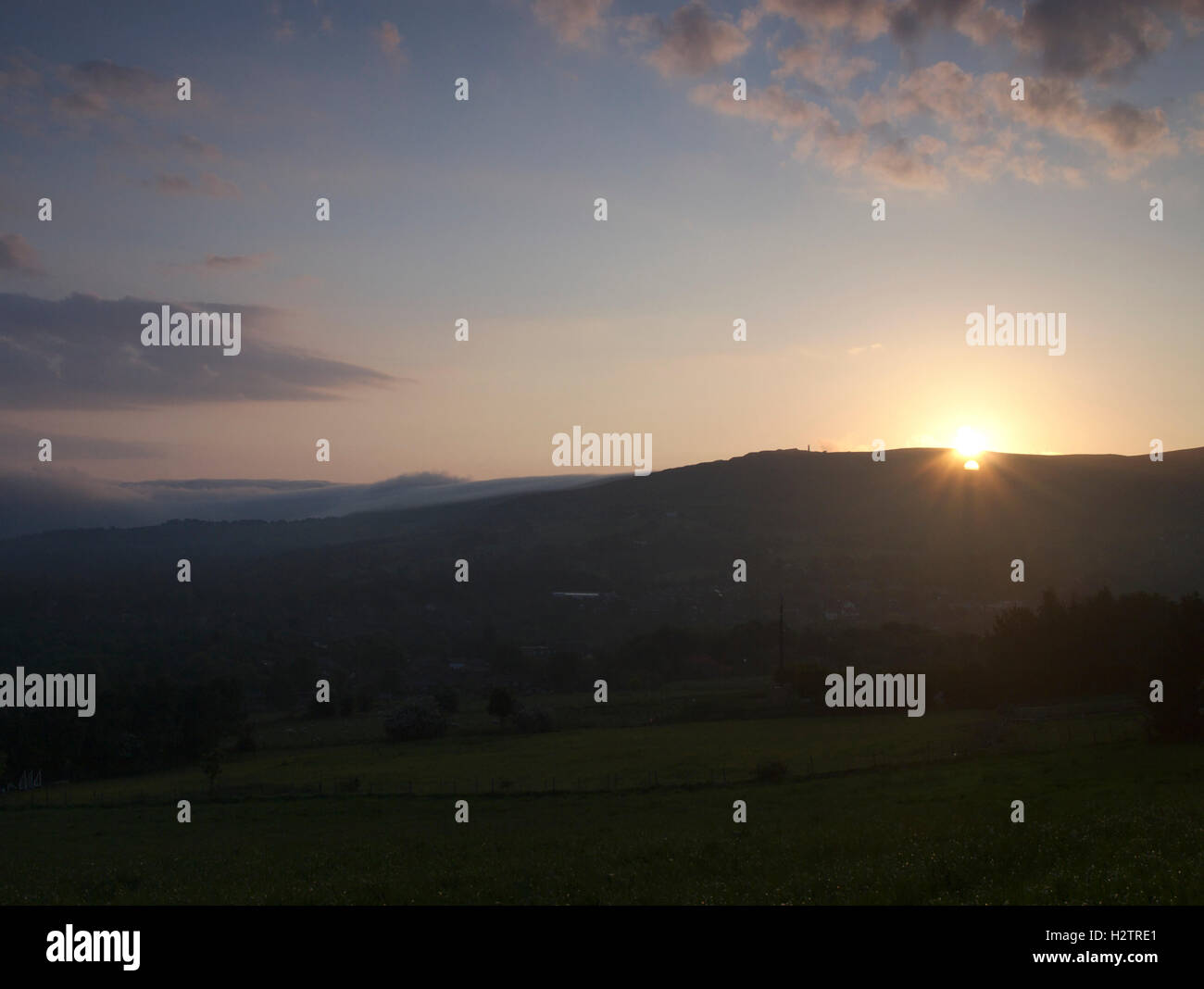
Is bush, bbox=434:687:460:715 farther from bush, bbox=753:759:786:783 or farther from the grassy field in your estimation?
bush, bbox=753:759:786:783

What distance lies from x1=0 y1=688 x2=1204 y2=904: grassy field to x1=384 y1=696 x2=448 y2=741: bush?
7306mm

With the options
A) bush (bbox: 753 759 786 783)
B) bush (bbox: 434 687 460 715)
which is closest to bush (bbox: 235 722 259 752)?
bush (bbox: 434 687 460 715)

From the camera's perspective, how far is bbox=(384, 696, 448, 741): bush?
85188 millimetres

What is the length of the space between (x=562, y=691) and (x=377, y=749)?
4702cm

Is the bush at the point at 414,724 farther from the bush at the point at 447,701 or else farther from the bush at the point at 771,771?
the bush at the point at 771,771

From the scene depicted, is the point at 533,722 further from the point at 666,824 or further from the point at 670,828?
the point at 670,828

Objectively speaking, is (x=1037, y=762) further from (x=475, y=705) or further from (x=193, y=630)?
(x=193, y=630)

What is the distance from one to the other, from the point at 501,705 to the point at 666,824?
5283cm

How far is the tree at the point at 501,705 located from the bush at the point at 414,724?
19.7 ft

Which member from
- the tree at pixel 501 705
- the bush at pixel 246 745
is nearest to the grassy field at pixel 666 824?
the bush at pixel 246 745

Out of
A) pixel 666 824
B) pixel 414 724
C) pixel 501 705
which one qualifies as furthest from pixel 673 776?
pixel 501 705

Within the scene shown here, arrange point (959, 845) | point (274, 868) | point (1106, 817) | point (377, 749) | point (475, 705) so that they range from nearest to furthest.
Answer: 1. point (959, 845)
2. point (1106, 817)
3. point (274, 868)
4. point (377, 749)
5. point (475, 705)
